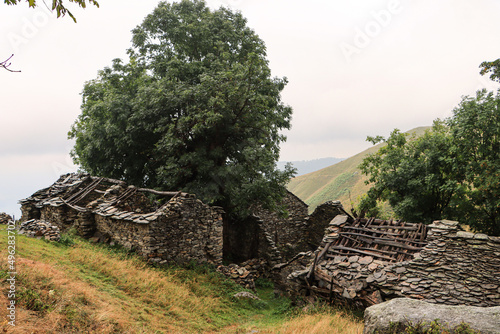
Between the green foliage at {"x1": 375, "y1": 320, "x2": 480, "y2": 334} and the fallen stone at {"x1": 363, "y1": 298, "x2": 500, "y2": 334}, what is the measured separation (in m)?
0.07

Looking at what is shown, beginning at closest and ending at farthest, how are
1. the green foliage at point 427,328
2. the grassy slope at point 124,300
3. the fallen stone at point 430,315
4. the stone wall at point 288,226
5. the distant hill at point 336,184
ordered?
the green foliage at point 427,328
the fallen stone at point 430,315
the grassy slope at point 124,300
the stone wall at point 288,226
the distant hill at point 336,184

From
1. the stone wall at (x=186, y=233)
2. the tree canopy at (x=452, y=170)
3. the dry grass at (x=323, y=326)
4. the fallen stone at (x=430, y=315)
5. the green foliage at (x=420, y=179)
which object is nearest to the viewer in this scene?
the fallen stone at (x=430, y=315)

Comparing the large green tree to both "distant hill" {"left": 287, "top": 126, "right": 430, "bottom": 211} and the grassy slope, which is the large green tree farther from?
"distant hill" {"left": 287, "top": 126, "right": 430, "bottom": 211}

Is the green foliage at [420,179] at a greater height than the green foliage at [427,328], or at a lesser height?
greater

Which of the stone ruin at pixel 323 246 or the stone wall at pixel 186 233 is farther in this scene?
the stone wall at pixel 186 233

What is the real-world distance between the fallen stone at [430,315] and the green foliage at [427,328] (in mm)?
72

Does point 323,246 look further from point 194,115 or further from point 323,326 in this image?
point 194,115

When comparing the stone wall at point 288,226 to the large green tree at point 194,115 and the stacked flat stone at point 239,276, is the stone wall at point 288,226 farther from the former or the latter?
the stacked flat stone at point 239,276

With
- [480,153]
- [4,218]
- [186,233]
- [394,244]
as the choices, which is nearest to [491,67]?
[480,153]

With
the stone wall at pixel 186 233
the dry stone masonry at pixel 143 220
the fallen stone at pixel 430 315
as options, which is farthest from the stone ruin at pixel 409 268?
the dry stone masonry at pixel 143 220

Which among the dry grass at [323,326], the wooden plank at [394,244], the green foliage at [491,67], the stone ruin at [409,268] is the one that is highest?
the green foliage at [491,67]

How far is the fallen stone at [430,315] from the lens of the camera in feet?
17.1

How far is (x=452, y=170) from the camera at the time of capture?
1666cm

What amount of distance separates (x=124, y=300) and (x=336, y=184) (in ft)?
227
